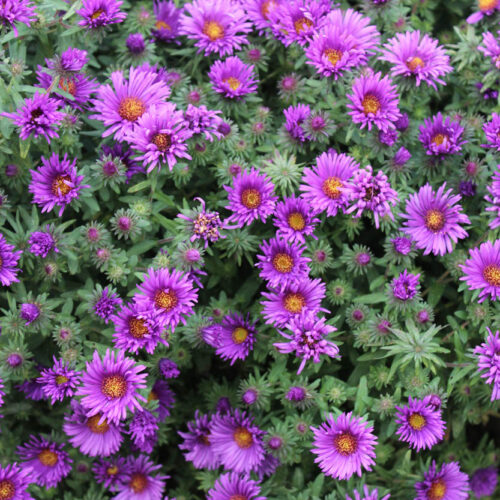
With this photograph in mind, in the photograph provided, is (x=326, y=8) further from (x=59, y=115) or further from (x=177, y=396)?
(x=177, y=396)

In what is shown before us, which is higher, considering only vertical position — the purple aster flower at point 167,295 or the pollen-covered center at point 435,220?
the pollen-covered center at point 435,220

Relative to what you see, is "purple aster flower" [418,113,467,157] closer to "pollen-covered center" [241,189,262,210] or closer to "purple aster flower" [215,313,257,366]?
"pollen-covered center" [241,189,262,210]

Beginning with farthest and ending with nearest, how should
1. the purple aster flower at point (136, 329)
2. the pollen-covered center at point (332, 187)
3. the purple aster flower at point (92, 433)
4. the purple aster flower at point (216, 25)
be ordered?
the purple aster flower at point (216, 25) < the purple aster flower at point (92, 433) < the pollen-covered center at point (332, 187) < the purple aster flower at point (136, 329)

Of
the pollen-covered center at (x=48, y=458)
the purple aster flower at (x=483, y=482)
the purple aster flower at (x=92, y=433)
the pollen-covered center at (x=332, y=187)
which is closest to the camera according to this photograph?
the pollen-covered center at (x=332, y=187)

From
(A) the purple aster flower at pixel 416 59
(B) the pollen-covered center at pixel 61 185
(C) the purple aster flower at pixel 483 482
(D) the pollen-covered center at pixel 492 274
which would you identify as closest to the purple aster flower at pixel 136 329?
(B) the pollen-covered center at pixel 61 185

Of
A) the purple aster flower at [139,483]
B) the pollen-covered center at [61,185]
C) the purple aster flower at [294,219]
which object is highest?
the purple aster flower at [294,219]

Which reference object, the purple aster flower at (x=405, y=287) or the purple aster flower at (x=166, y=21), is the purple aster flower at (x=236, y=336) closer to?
the purple aster flower at (x=405, y=287)

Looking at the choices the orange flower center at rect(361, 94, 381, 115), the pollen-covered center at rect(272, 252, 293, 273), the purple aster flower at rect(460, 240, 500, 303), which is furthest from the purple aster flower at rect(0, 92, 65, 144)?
the purple aster flower at rect(460, 240, 500, 303)
